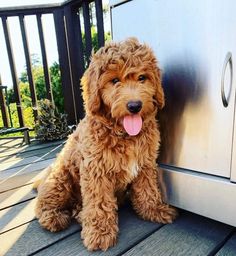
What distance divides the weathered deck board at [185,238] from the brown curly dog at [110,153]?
0.09 meters

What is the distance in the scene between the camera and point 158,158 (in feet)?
5.11

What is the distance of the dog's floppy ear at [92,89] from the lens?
4.07ft

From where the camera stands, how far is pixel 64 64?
A: 331 cm

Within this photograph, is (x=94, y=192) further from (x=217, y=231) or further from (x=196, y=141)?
(x=217, y=231)

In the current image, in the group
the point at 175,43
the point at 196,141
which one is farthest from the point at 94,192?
the point at 175,43

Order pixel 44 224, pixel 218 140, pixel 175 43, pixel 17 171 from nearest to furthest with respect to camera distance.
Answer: pixel 218 140, pixel 175 43, pixel 44 224, pixel 17 171

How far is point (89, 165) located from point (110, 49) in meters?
0.56

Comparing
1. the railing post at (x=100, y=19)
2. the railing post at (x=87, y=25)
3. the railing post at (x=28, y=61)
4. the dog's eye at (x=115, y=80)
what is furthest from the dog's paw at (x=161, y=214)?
the railing post at (x=28, y=61)

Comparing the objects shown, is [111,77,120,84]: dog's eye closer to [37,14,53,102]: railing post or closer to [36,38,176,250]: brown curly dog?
[36,38,176,250]: brown curly dog

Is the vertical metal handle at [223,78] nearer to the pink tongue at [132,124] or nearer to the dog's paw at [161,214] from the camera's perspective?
the pink tongue at [132,124]

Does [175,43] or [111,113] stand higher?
[175,43]

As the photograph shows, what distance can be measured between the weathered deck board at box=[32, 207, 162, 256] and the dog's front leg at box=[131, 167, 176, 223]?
1.9 inches

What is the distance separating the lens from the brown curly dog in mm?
1216

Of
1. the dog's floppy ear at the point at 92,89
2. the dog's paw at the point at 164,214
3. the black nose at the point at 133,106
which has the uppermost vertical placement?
the dog's floppy ear at the point at 92,89
